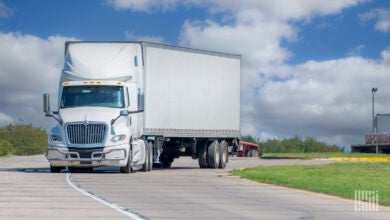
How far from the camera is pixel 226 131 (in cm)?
3569

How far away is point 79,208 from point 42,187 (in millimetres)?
5843

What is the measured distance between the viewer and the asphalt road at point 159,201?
13727mm

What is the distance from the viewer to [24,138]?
10756 centimetres

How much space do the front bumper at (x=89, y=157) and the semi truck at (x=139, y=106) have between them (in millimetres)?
35

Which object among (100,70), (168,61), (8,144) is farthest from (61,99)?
(8,144)

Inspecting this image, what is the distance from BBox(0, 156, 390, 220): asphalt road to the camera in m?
13.7

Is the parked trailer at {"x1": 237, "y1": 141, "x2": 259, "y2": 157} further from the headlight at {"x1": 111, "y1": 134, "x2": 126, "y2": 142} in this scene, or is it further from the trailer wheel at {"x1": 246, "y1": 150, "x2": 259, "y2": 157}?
the headlight at {"x1": 111, "y1": 134, "x2": 126, "y2": 142}

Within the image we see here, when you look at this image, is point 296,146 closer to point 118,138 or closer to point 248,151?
point 248,151

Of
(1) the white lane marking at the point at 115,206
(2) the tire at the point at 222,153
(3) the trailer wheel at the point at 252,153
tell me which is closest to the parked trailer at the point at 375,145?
(3) the trailer wheel at the point at 252,153

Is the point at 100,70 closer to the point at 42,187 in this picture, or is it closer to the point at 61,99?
the point at 61,99

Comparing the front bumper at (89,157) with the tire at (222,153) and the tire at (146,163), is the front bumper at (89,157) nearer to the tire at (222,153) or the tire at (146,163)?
the tire at (146,163)

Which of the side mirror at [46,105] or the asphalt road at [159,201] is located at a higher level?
the side mirror at [46,105]

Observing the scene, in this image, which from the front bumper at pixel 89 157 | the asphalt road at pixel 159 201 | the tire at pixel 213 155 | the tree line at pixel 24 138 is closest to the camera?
the asphalt road at pixel 159 201
